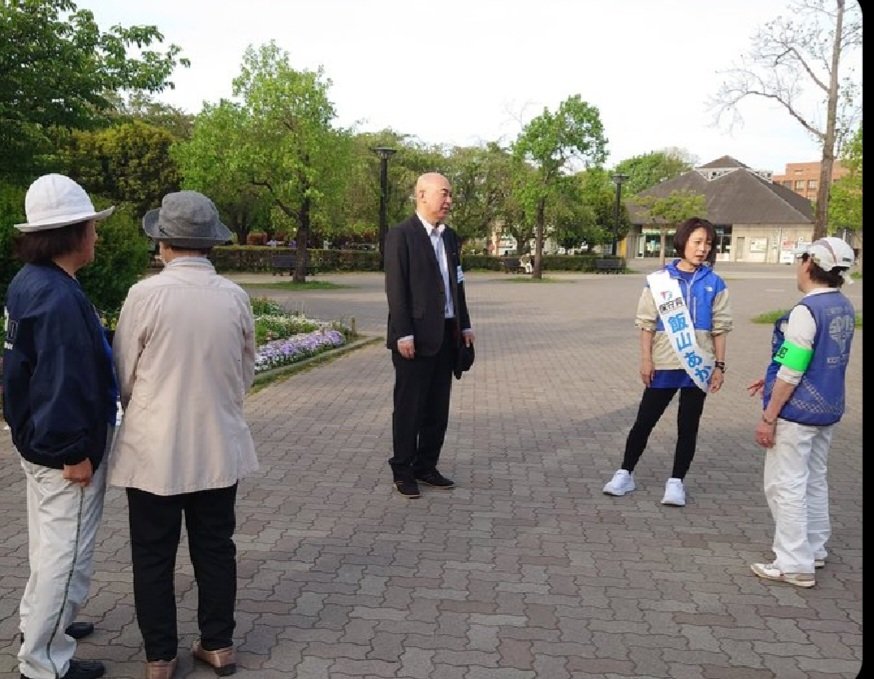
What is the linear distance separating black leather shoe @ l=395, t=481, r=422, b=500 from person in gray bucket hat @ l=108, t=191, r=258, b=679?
2285 mm

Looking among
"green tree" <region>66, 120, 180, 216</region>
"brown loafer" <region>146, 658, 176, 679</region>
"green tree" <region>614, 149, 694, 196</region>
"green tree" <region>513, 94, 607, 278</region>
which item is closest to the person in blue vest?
"brown loafer" <region>146, 658, 176, 679</region>

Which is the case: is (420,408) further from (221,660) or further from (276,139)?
(276,139)

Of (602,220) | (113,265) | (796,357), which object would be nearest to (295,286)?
(113,265)

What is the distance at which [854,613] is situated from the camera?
3.62m

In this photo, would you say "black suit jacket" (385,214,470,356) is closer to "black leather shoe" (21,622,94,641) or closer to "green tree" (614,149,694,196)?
"black leather shoe" (21,622,94,641)

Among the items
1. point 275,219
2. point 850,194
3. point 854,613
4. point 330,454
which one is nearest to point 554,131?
point 275,219

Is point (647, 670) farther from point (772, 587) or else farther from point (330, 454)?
point (330, 454)

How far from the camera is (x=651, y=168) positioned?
348ft

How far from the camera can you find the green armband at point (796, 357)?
372cm

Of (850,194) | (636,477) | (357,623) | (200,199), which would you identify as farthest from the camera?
(850,194)

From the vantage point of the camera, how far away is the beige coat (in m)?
2.74

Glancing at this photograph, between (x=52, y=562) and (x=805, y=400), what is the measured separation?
131 inches

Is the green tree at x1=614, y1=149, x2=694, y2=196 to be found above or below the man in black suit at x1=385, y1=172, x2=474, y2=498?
above

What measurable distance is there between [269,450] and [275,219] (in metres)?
29.5
